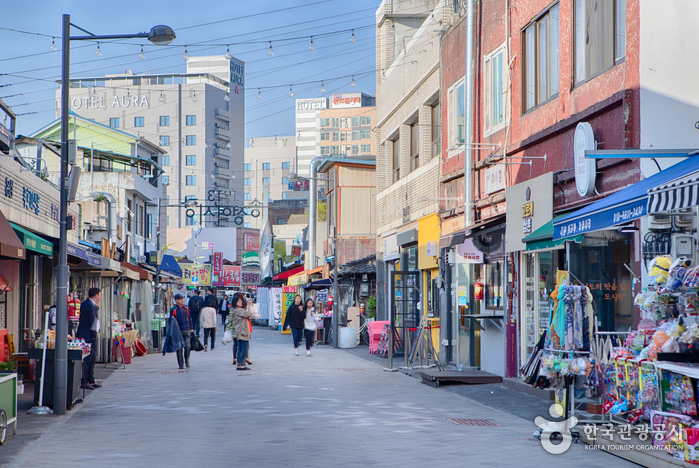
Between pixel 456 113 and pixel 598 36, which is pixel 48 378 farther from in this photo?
pixel 456 113

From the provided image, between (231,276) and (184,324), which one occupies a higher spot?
(231,276)

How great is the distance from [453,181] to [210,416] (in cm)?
1049

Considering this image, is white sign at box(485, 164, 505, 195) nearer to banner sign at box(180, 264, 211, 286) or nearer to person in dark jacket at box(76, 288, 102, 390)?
person in dark jacket at box(76, 288, 102, 390)

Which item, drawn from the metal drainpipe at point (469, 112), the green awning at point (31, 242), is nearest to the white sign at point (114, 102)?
the metal drainpipe at point (469, 112)

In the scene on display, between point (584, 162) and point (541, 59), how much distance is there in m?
3.83

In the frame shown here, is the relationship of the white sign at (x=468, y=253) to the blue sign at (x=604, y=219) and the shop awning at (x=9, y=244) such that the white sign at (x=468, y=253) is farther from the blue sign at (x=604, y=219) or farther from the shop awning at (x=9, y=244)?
the shop awning at (x=9, y=244)

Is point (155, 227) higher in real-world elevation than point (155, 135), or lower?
lower

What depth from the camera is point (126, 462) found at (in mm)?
8016

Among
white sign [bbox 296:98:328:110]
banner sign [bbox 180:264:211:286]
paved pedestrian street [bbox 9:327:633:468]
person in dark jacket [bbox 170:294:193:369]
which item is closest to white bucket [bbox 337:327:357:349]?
person in dark jacket [bbox 170:294:193:369]

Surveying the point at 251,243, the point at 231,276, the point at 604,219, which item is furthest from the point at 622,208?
the point at 251,243

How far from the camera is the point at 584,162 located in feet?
38.9

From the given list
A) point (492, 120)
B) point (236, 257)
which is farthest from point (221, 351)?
point (236, 257)

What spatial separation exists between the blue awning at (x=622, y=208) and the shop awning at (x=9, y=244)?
295 inches

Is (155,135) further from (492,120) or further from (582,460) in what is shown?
(582,460)
